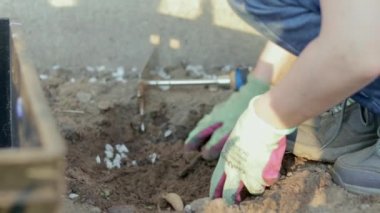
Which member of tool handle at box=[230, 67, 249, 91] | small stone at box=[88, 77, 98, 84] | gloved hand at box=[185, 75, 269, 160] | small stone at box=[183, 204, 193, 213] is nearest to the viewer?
small stone at box=[183, 204, 193, 213]

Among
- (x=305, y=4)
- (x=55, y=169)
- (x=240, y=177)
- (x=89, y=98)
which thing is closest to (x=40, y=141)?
(x=55, y=169)

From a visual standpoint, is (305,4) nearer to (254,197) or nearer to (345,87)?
(345,87)

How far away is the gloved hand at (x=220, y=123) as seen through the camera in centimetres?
184

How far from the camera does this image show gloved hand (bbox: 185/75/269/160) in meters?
1.84

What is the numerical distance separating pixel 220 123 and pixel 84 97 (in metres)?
0.43

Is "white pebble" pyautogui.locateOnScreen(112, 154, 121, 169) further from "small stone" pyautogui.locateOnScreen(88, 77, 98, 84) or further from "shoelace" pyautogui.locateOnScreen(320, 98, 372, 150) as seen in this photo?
"shoelace" pyautogui.locateOnScreen(320, 98, 372, 150)

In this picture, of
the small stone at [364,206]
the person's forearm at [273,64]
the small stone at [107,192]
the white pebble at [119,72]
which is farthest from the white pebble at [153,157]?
the small stone at [364,206]

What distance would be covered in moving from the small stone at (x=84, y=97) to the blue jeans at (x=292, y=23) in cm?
56

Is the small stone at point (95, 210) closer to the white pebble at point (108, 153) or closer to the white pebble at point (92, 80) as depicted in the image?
the white pebble at point (108, 153)

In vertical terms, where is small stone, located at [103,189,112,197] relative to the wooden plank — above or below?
below

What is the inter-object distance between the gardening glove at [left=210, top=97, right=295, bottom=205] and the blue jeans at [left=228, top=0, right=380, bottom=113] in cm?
19

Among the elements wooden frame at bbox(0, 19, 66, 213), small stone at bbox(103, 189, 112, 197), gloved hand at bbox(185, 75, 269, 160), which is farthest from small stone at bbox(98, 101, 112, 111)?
wooden frame at bbox(0, 19, 66, 213)

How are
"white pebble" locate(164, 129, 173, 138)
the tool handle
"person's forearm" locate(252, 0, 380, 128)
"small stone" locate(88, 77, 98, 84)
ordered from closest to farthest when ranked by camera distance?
"person's forearm" locate(252, 0, 380, 128) < "white pebble" locate(164, 129, 173, 138) < the tool handle < "small stone" locate(88, 77, 98, 84)

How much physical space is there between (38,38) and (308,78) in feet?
3.43
